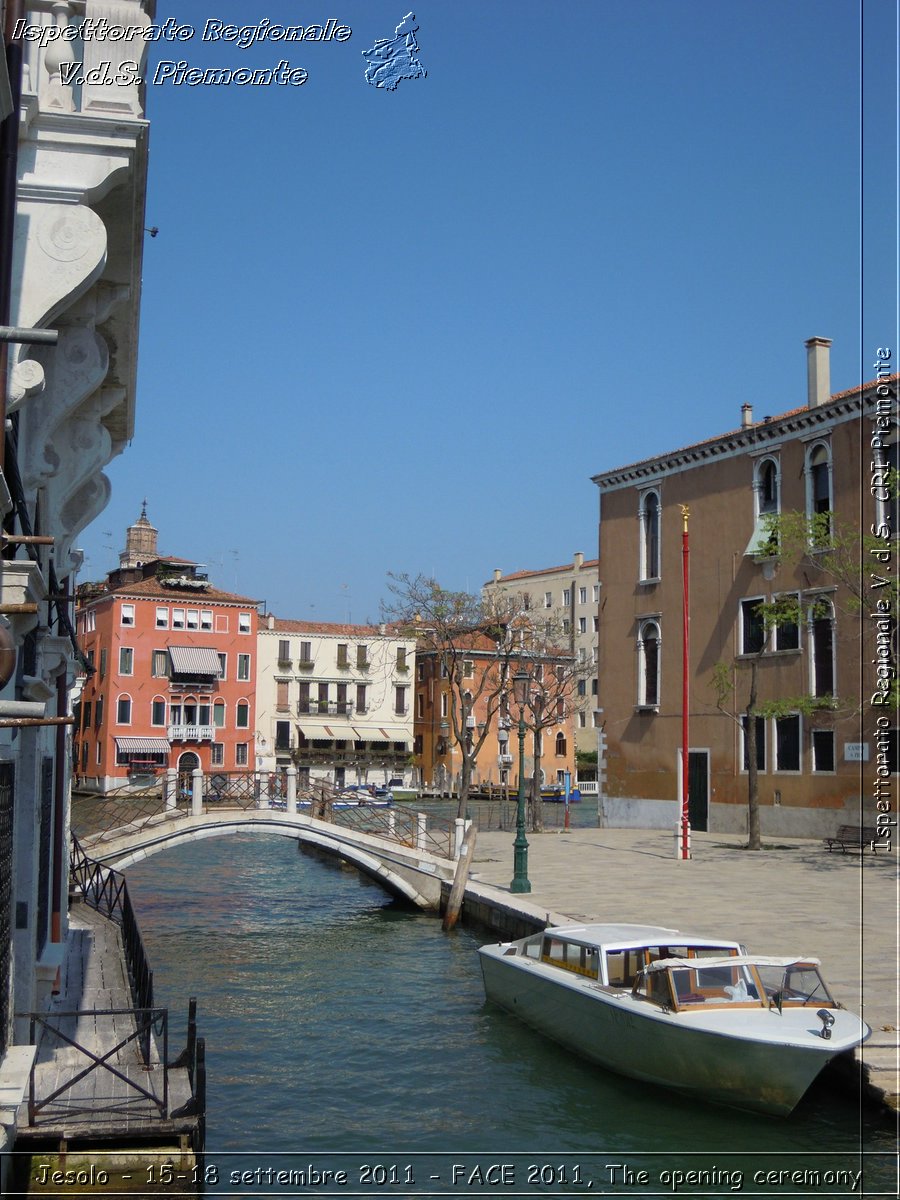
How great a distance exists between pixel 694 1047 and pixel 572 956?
2.57 m

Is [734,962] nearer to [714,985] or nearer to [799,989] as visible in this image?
[714,985]

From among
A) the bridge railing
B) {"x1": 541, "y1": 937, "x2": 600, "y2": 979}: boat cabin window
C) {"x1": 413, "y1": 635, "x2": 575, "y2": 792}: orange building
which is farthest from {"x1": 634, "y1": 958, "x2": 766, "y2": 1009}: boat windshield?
{"x1": 413, "y1": 635, "x2": 575, "y2": 792}: orange building

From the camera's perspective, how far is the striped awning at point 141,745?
191 ft

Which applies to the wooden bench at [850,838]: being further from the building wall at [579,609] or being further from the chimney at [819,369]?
the building wall at [579,609]

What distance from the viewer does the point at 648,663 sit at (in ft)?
118

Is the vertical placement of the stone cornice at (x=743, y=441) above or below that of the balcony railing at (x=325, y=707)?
above

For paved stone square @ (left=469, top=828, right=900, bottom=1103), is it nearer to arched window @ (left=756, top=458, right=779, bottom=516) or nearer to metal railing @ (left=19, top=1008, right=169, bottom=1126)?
metal railing @ (left=19, top=1008, right=169, bottom=1126)

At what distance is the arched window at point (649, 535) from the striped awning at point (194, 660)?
2922 cm

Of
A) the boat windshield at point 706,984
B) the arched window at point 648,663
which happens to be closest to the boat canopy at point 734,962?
the boat windshield at point 706,984

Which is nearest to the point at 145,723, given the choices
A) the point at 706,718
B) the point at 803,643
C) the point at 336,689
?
the point at 336,689

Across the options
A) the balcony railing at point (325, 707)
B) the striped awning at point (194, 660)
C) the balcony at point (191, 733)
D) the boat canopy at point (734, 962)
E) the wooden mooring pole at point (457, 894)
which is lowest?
the wooden mooring pole at point (457, 894)

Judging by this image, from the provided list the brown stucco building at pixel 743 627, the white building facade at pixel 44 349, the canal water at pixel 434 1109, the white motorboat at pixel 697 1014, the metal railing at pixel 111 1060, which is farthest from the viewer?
the brown stucco building at pixel 743 627

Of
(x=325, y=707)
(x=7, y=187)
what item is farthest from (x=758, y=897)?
(x=325, y=707)

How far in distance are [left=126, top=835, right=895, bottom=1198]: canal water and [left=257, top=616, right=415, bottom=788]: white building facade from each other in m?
47.7
